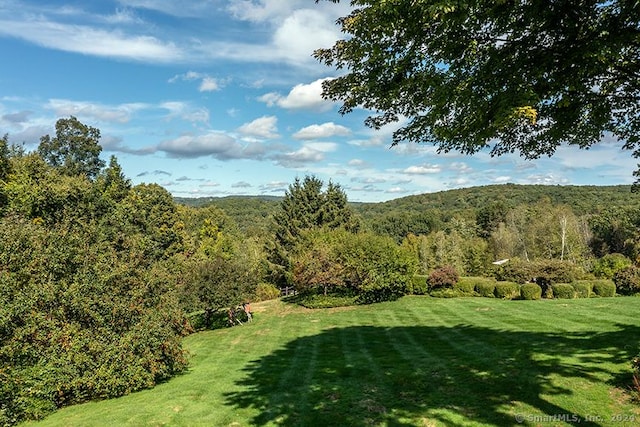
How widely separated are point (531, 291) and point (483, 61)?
23.4 meters

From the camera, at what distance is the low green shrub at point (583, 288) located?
24.5 m

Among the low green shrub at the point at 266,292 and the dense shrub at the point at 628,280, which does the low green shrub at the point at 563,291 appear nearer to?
the dense shrub at the point at 628,280

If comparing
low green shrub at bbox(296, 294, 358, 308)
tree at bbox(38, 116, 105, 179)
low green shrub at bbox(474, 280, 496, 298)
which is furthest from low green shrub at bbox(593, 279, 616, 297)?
tree at bbox(38, 116, 105, 179)

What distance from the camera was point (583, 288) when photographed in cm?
2456

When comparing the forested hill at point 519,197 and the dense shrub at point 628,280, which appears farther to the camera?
the forested hill at point 519,197

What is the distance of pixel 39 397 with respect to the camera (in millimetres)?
10383

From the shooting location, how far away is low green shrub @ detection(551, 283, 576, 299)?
81.5ft

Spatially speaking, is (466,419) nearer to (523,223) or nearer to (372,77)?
(372,77)

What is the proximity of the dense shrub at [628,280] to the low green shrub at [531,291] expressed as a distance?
15.5 feet

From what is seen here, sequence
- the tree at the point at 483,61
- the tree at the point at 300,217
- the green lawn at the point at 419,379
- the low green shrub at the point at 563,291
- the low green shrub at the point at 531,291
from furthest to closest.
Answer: the tree at the point at 300,217
the low green shrub at the point at 531,291
the low green shrub at the point at 563,291
the green lawn at the point at 419,379
the tree at the point at 483,61

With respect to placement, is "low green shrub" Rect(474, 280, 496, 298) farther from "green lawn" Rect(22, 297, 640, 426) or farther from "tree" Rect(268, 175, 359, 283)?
"tree" Rect(268, 175, 359, 283)

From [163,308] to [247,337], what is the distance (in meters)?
7.23

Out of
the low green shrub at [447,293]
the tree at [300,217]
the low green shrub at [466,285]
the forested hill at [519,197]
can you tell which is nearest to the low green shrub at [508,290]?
the low green shrub at [466,285]

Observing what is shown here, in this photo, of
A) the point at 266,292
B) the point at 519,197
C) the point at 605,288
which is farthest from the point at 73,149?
the point at 519,197
